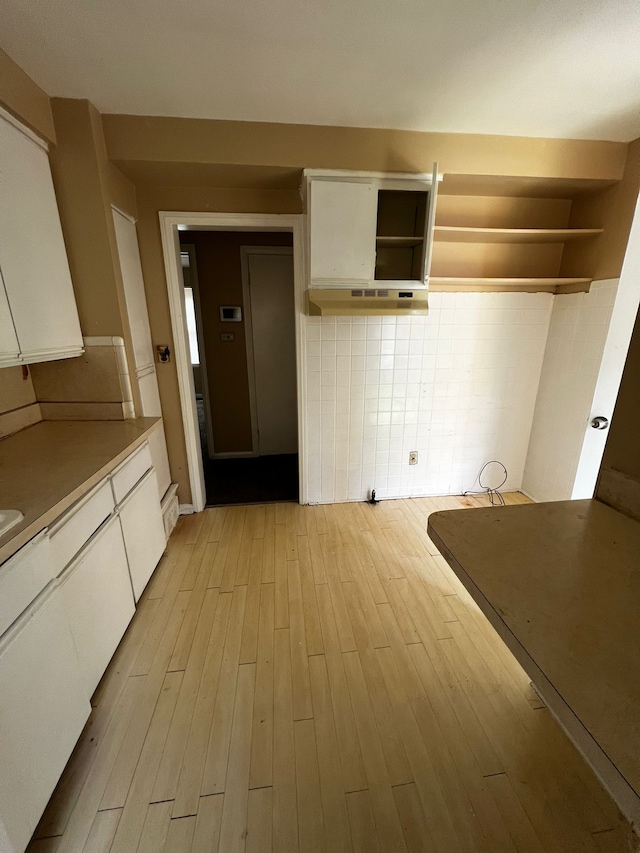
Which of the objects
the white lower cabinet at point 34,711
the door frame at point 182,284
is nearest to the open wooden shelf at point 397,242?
the door frame at point 182,284

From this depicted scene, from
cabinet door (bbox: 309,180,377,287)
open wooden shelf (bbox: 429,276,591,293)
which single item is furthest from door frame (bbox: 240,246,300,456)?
open wooden shelf (bbox: 429,276,591,293)

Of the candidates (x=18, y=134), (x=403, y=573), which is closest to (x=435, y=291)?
(x=403, y=573)

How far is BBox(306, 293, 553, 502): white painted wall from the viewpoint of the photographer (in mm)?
2645

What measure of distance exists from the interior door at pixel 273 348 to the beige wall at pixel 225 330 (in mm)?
116

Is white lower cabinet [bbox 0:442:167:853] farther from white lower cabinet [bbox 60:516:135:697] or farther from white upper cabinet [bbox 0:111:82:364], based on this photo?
white upper cabinet [bbox 0:111:82:364]

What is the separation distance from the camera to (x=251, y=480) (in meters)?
3.52

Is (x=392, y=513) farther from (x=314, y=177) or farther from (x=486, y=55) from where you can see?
(x=486, y=55)

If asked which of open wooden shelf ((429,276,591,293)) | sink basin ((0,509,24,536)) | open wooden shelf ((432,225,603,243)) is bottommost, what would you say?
sink basin ((0,509,24,536))

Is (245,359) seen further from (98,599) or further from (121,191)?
(98,599)

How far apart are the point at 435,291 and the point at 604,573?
2196mm

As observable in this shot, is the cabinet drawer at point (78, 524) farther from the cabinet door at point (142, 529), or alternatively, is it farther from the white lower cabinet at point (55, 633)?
the cabinet door at point (142, 529)

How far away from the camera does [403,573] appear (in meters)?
2.22

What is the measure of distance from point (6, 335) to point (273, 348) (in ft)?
8.37

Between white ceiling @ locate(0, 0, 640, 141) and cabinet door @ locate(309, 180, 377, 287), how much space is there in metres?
0.35
